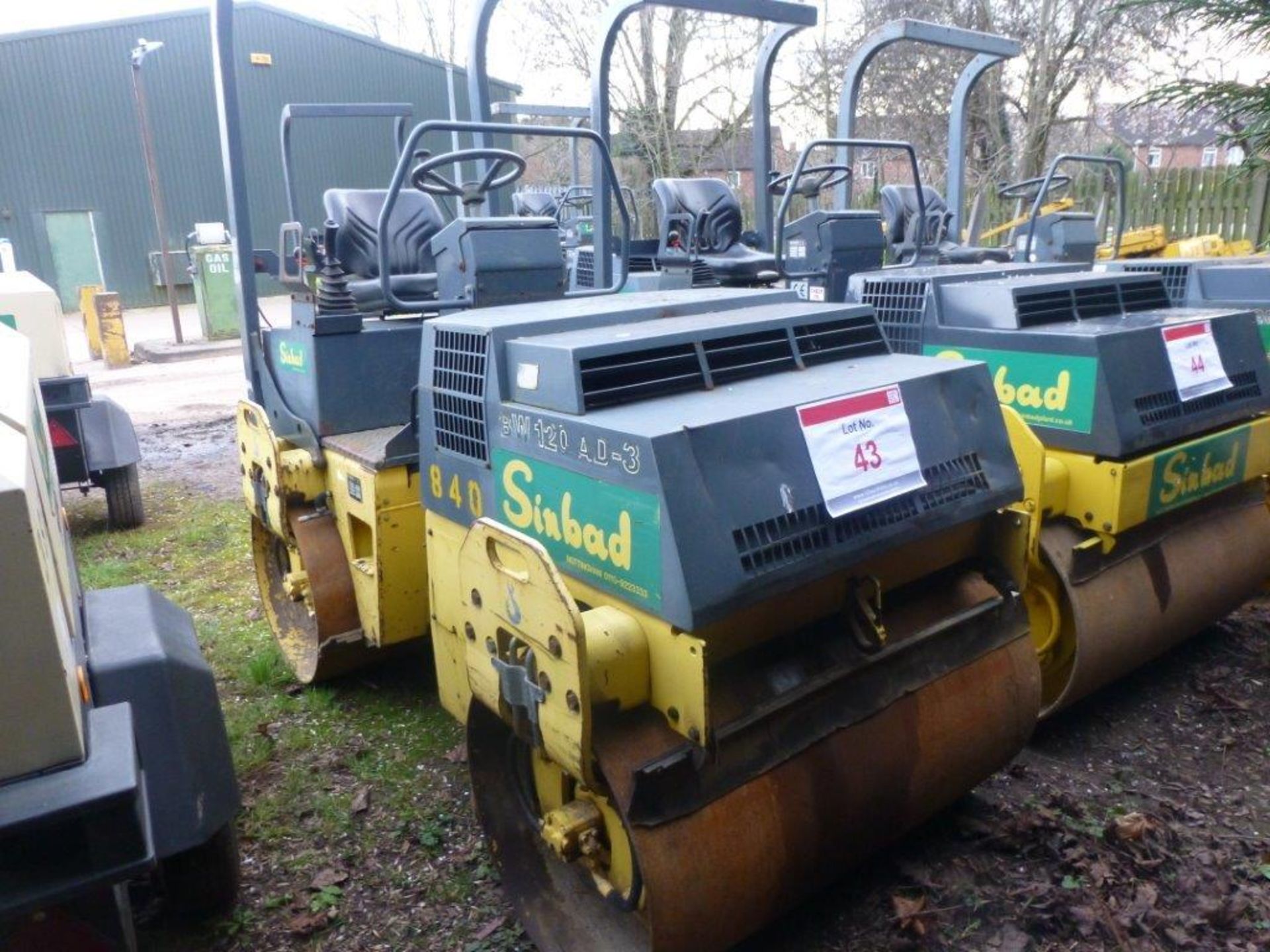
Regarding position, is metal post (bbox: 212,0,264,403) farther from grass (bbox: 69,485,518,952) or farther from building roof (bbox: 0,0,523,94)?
building roof (bbox: 0,0,523,94)

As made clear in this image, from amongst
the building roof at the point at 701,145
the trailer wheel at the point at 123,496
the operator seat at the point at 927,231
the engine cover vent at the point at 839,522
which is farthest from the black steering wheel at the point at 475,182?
the building roof at the point at 701,145

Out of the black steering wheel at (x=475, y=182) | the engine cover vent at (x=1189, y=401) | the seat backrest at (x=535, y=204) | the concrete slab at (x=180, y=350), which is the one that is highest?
the seat backrest at (x=535, y=204)

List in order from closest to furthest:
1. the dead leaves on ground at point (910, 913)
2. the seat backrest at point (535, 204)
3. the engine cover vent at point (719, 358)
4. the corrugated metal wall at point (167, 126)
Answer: the engine cover vent at point (719, 358), the dead leaves on ground at point (910, 913), the seat backrest at point (535, 204), the corrugated metal wall at point (167, 126)

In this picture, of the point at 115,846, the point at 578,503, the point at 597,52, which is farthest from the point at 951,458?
the point at 597,52

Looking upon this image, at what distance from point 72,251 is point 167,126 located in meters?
3.32

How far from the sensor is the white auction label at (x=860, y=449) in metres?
2.12

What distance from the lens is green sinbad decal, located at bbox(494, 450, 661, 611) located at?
1.95 metres

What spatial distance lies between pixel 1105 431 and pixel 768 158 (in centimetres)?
310

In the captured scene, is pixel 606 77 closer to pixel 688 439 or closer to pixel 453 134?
pixel 453 134

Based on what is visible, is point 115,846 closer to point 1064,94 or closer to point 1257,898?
point 1257,898

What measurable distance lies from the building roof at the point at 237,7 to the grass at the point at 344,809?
18193mm

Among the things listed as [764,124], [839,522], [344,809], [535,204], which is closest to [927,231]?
[764,124]

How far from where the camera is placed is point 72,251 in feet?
69.5

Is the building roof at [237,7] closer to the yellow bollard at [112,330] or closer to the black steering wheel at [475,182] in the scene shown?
the yellow bollard at [112,330]
